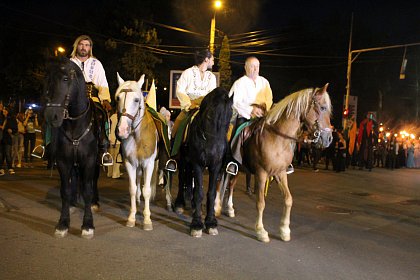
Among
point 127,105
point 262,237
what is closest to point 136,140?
point 127,105

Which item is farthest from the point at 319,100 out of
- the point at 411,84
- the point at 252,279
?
the point at 411,84

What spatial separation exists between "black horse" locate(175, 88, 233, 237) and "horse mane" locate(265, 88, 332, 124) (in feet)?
2.82

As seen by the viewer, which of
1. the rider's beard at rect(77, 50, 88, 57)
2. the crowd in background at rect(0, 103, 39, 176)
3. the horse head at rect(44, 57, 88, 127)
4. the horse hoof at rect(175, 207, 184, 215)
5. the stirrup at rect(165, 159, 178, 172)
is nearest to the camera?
the horse head at rect(44, 57, 88, 127)

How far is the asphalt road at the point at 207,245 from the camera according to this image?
526 centimetres

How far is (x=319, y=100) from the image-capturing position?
260 inches

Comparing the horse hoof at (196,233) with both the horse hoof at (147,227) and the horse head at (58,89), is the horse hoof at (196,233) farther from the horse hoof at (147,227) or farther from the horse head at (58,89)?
the horse head at (58,89)

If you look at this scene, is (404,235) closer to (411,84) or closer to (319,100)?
(319,100)

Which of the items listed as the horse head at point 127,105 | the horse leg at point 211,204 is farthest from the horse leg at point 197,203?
the horse head at point 127,105

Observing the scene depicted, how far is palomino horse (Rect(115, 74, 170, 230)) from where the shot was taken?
21.8 feet

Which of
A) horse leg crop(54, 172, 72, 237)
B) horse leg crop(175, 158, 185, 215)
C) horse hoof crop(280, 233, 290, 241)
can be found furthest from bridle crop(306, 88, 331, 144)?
horse leg crop(54, 172, 72, 237)

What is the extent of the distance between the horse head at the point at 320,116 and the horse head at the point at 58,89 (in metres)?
3.75

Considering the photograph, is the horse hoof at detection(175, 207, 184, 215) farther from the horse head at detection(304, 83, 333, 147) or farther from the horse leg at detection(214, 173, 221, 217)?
the horse head at detection(304, 83, 333, 147)

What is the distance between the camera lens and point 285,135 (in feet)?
22.6

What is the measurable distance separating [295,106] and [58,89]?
3.70m
